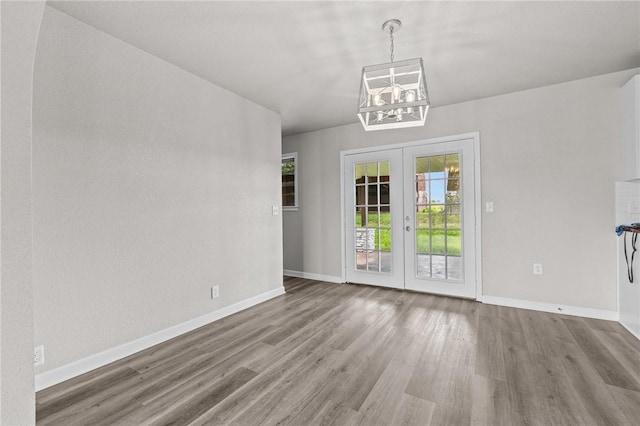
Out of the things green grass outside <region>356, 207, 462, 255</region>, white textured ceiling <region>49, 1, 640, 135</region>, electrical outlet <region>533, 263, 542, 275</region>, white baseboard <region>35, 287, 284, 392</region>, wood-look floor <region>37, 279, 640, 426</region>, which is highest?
white textured ceiling <region>49, 1, 640, 135</region>

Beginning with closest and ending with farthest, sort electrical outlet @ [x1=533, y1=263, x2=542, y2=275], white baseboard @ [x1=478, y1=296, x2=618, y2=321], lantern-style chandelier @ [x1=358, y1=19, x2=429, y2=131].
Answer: lantern-style chandelier @ [x1=358, y1=19, x2=429, y2=131] < white baseboard @ [x1=478, y1=296, x2=618, y2=321] < electrical outlet @ [x1=533, y1=263, x2=542, y2=275]

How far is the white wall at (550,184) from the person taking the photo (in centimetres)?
307

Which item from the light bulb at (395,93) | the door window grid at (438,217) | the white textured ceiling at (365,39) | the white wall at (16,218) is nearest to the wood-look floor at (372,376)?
the door window grid at (438,217)

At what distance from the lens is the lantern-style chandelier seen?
1.86m

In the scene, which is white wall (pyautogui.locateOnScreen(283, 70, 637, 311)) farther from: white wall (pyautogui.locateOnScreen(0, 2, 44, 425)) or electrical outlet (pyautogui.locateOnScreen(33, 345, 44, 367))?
electrical outlet (pyautogui.locateOnScreen(33, 345, 44, 367))

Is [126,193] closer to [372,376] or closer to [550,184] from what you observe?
[372,376]

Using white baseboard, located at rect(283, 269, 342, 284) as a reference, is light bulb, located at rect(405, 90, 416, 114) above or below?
above

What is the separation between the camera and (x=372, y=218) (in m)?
4.48

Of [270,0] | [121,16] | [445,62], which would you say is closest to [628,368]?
[445,62]

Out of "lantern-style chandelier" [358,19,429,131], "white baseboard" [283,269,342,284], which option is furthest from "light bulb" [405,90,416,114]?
"white baseboard" [283,269,342,284]

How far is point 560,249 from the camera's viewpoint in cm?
327

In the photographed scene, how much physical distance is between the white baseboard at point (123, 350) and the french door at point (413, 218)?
2.02 meters

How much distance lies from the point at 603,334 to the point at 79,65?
4.84 metres

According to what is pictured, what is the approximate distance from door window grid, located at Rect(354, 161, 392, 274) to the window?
1.14 metres
